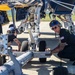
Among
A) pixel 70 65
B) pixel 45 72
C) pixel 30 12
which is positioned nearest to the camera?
pixel 45 72

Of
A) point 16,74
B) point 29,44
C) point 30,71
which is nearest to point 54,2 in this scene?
point 29,44

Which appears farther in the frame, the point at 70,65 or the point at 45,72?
the point at 70,65

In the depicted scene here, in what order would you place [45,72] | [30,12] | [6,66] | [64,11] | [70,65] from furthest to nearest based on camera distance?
[64,11] → [30,12] → [70,65] → [45,72] → [6,66]

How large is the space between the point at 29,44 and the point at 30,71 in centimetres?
98

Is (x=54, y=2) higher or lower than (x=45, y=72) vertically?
higher

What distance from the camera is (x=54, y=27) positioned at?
754 cm

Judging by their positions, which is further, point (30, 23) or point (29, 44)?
point (30, 23)

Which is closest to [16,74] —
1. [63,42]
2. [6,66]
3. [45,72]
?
[6,66]

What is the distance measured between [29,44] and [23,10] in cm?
228

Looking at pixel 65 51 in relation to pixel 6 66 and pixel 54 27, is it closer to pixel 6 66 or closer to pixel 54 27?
pixel 54 27

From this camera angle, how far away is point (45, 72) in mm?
7414

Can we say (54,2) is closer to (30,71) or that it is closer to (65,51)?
(65,51)

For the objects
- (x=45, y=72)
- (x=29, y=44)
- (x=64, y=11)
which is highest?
(x=64, y=11)

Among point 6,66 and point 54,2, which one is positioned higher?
point 54,2
